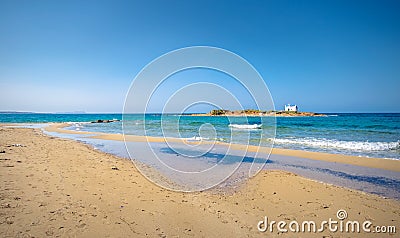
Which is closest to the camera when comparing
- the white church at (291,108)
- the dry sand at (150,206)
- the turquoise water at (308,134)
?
the dry sand at (150,206)

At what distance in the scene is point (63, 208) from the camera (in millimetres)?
4492

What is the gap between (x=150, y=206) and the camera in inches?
196

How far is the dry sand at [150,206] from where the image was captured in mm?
3904

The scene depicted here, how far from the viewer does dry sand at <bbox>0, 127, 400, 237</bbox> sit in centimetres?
390

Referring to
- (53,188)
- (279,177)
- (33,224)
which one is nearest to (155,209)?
(33,224)

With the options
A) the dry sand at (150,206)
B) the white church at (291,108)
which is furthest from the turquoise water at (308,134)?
the white church at (291,108)

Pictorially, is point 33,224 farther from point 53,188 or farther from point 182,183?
point 182,183

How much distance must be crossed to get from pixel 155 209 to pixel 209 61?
17.9 ft

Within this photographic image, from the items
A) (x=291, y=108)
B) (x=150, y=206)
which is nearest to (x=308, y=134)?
(x=150, y=206)

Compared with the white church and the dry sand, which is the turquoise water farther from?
the white church

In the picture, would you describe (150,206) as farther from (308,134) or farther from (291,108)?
(291,108)

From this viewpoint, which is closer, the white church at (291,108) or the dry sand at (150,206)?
the dry sand at (150,206)

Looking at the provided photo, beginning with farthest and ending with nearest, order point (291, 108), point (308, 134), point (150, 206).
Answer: point (291, 108)
point (308, 134)
point (150, 206)

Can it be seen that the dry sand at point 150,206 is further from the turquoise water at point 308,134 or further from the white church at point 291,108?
the white church at point 291,108
